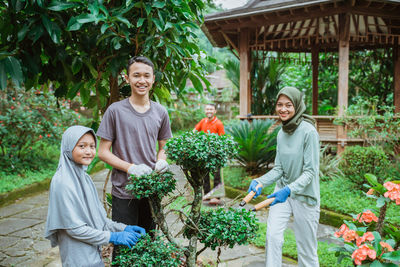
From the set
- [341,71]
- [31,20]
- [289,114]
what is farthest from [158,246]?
[341,71]

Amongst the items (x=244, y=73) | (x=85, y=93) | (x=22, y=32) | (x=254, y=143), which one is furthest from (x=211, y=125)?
(x=22, y=32)

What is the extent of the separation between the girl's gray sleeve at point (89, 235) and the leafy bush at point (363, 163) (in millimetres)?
4437

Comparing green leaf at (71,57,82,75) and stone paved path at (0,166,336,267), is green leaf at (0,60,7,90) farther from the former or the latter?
stone paved path at (0,166,336,267)

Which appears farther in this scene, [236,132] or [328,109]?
[328,109]

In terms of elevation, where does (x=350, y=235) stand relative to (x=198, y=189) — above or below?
below

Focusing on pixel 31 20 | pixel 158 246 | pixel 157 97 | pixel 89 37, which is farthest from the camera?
pixel 157 97

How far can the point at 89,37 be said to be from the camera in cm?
256

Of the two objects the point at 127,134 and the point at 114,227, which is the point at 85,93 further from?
the point at 114,227

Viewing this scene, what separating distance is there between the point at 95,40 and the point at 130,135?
922mm

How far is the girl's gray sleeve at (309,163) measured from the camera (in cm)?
247

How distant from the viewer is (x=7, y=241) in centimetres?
395

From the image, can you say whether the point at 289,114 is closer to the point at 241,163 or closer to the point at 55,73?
the point at 55,73

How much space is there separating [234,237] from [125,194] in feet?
2.54

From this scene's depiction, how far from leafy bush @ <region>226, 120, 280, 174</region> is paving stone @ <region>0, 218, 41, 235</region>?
3520mm
